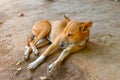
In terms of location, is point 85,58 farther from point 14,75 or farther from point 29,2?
point 29,2

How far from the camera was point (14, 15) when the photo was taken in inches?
233

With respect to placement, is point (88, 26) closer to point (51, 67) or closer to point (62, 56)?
point (62, 56)

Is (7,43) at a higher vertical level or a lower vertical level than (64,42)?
lower

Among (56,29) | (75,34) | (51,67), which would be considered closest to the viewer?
(51,67)

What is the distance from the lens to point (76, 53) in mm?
3602

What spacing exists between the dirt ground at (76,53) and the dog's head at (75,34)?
17cm

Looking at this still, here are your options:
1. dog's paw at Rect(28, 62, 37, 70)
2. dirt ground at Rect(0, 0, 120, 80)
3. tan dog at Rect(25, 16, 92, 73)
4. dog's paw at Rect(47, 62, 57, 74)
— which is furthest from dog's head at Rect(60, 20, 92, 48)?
dog's paw at Rect(28, 62, 37, 70)

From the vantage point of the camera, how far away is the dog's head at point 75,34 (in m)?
3.57

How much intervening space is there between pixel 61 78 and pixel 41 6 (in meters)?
3.45

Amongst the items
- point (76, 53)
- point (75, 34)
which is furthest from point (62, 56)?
point (75, 34)

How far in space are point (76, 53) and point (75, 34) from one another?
0.89 ft

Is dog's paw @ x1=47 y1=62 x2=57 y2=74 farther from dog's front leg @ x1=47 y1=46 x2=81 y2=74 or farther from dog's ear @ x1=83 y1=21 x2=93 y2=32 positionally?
dog's ear @ x1=83 y1=21 x2=93 y2=32

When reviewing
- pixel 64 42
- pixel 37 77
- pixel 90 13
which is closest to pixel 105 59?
pixel 64 42

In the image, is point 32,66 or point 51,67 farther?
point 32,66
